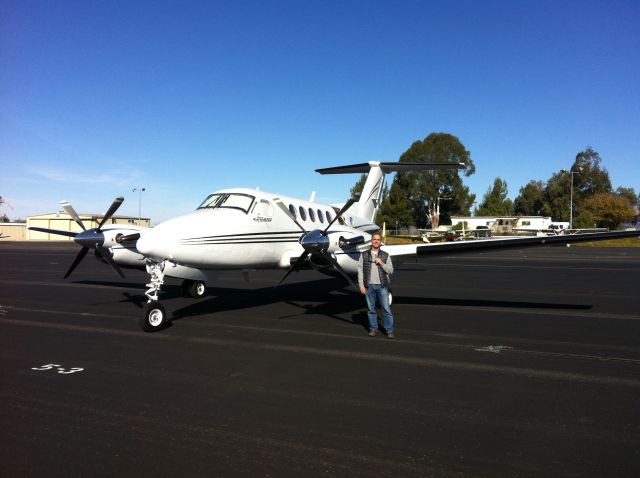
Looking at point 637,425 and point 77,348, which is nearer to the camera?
point 637,425

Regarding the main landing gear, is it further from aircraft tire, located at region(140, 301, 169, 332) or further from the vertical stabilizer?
the vertical stabilizer

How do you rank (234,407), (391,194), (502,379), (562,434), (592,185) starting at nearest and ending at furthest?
(562,434)
(234,407)
(502,379)
(391,194)
(592,185)

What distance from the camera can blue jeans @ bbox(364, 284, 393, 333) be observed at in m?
8.92

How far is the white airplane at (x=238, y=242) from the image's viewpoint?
9.44 meters

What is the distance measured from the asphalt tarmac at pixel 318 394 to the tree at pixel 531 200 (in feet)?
345

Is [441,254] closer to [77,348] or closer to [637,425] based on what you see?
[637,425]

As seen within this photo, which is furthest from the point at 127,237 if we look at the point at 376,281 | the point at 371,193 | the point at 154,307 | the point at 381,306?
the point at 371,193

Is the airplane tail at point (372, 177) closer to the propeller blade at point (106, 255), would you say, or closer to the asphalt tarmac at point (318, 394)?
the asphalt tarmac at point (318, 394)

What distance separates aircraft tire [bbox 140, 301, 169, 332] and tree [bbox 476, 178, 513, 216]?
110 metres

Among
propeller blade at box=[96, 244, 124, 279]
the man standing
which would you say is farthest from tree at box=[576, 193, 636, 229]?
propeller blade at box=[96, 244, 124, 279]

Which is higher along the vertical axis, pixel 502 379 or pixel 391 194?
pixel 391 194

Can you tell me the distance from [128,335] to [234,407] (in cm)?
467

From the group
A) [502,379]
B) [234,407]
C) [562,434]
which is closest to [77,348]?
[234,407]

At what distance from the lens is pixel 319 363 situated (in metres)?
7.05
